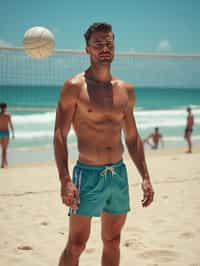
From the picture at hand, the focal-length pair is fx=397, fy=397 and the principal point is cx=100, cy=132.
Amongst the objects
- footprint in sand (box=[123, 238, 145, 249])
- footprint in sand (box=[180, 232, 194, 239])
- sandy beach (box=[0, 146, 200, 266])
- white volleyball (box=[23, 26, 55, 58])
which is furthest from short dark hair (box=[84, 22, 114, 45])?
white volleyball (box=[23, 26, 55, 58])

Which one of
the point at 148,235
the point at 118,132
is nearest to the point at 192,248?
the point at 148,235

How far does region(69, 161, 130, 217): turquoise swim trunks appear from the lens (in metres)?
2.23

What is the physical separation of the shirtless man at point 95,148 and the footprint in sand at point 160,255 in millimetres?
851

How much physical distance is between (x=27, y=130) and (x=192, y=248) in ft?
57.4

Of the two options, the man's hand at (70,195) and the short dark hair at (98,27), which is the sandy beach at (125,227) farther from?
the short dark hair at (98,27)

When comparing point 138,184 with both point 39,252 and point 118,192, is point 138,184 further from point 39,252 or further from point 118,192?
point 118,192

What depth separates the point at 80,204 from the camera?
2232mm

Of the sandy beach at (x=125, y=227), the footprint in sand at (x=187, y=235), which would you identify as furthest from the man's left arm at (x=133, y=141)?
the footprint in sand at (x=187, y=235)

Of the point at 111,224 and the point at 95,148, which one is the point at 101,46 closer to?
the point at 95,148

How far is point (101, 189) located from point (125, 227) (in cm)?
184

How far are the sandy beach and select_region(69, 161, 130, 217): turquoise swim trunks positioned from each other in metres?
0.94

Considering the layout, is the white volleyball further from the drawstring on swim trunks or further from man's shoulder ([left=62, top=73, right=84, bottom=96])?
the drawstring on swim trunks

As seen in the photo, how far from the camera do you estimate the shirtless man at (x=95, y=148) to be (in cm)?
223

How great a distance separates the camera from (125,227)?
13.0ft
